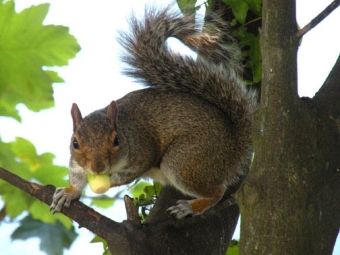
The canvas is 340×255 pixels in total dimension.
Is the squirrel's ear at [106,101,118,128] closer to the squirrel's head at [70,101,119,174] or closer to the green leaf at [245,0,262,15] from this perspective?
the squirrel's head at [70,101,119,174]

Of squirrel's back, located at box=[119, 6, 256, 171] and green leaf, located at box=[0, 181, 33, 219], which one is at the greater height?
squirrel's back, located at box=[119, 6, 256, 171]

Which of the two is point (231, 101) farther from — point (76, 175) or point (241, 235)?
point (241, 235)

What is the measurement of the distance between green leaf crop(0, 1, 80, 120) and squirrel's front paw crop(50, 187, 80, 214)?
0.80 ft

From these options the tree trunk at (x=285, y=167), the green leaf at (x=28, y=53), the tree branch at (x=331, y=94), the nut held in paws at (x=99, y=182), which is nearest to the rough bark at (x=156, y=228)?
the nut held in paws at (x=99, y=182)

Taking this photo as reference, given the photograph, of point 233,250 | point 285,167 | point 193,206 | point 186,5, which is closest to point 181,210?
point 193,206

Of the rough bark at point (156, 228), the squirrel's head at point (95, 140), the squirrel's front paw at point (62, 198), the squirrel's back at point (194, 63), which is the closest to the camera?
the rough bark at point (156, 228)

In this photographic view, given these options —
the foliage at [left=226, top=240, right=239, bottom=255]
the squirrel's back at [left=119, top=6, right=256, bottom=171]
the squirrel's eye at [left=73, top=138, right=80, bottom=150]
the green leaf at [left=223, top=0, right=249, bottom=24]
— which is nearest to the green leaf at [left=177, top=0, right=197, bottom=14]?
the squirrel's back at [left=119, top=6, right=256, bottom=171]

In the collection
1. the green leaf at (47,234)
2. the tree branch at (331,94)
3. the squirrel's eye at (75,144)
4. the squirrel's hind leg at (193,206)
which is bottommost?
the green leaf at (47,234)

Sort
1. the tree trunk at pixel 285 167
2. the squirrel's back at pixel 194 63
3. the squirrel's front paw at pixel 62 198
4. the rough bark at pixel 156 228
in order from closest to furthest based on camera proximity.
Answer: the tree trunk at pixel 285 167 < the rough bark at pixel 156 228 < the squirrel's front paw at pixel 62 198 < the squirrel's back at pixel 194 63

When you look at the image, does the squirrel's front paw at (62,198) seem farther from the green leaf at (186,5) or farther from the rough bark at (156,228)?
the green leaf at (186,5)

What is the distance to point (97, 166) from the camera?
1787mm

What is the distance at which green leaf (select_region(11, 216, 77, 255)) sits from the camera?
73.6 inches

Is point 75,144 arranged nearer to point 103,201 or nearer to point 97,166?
point 97,166

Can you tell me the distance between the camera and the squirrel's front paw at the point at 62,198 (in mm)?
1709
